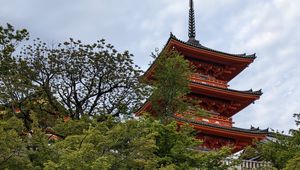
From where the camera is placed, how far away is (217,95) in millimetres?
27859

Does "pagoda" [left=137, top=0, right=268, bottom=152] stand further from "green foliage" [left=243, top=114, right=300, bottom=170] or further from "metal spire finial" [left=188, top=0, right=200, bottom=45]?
"green foliage" [left=243, top=114, right=300, bottom=170]

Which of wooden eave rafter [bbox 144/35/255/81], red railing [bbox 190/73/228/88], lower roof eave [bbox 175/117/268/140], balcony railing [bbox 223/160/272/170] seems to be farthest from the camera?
red railing [bbox 190/73/228/88]

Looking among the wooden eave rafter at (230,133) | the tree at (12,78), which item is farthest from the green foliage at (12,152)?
the wooden eave rafter at (230,133)

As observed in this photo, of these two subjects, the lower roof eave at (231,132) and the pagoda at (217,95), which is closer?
the lower roof eave at (231,132)

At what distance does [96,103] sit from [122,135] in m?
6.58

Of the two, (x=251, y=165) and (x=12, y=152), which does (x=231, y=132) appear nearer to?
(x=251, y=165)

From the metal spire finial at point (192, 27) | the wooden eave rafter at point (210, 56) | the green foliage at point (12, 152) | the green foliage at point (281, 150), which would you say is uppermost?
the metal spire finial at point (192, 27)

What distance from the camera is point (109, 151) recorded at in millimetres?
13812

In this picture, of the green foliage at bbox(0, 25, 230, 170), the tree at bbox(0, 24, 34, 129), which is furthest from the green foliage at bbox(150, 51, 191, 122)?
the tree at bbox(0, 24, 34, 129)

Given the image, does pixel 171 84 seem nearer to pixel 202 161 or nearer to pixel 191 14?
pixel 202 161

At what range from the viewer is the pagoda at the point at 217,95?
2598 cm

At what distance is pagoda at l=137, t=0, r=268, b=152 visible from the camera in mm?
25984

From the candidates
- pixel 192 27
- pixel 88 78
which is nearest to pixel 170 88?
pixel 88 78

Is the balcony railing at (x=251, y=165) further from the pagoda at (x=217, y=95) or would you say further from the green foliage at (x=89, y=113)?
the pagoda at (x=217, y=95)
